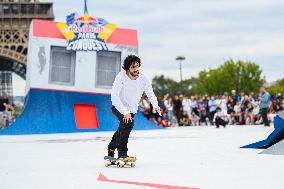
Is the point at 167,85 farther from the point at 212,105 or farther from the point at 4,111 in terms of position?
the point at 4,111

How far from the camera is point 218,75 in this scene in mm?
75938

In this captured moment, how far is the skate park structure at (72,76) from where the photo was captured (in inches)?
922

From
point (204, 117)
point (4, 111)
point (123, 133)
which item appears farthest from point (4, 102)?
point (123, 133)

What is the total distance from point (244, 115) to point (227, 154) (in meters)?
19.7

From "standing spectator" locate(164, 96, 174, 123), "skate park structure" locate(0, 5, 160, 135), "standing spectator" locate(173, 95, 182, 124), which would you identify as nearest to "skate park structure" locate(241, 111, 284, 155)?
"skate park structure" locate(0, 5, 160, 135)

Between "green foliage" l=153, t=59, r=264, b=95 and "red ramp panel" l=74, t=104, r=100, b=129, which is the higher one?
"green foliage" l=153, t=59, r=264, b=95

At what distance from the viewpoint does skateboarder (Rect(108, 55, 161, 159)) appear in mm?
7961

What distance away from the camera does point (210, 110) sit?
2989 cm

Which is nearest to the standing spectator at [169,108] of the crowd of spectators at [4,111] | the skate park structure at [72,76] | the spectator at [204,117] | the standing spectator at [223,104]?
the spectator at [204,117]

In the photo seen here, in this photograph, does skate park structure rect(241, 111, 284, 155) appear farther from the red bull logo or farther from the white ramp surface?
the red bull logo

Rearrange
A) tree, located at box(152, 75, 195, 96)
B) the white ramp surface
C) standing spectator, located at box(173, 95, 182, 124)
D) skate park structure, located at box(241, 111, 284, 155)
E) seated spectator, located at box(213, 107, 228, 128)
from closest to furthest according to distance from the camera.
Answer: the white ramp surface → skate park structure, located at box(241, 111, 284, 155) → seated spectator, located at box(213, 107, 228, 128) → standing spectator, located at box(173, 95, 182, 124) → tree, located at box(152, 75, 195, 96)

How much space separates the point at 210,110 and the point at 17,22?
127 feet

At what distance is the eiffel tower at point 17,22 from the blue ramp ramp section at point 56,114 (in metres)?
34.2

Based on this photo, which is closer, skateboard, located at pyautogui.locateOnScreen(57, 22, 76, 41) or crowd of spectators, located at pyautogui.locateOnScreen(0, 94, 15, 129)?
skateboard, located at pyautogui.locateOnScreen(57, 22, 76, 41)
